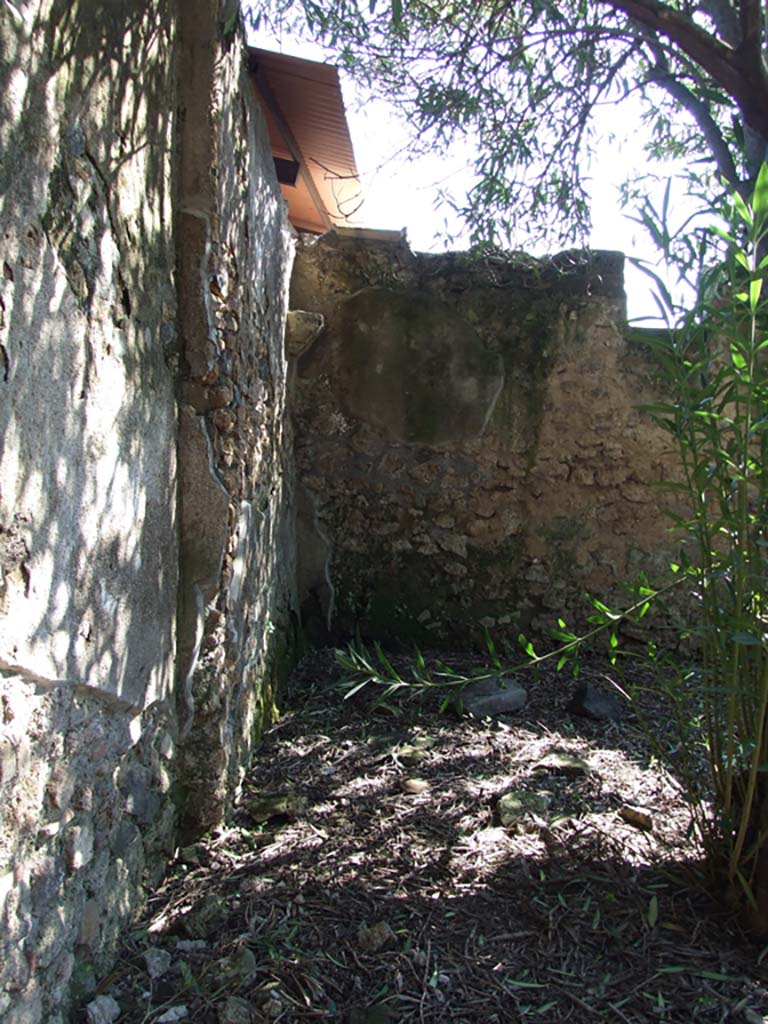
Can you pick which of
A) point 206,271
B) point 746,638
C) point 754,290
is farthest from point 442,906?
point 206,271

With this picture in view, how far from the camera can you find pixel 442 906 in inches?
87.9

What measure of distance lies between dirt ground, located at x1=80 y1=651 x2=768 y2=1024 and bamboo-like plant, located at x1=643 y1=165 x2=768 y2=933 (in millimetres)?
218

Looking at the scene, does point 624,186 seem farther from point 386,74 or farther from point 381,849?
point 381,849

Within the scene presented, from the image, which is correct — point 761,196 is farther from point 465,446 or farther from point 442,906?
point 465,446

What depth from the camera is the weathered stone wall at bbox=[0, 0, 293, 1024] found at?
1501mm

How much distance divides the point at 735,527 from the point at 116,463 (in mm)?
1480

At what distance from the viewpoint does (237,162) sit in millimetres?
2873

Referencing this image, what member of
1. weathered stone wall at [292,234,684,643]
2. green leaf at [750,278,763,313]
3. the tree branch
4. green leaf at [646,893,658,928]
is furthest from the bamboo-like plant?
weathered stone wall at [292,234,684,643]

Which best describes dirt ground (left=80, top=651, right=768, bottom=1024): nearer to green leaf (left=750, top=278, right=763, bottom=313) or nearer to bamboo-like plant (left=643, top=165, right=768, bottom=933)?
bamboo-like plant (left=643, top=165, right=768, bottom=933)

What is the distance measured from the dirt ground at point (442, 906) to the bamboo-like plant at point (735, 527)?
22 cm

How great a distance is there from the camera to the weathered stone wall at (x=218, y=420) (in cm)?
248

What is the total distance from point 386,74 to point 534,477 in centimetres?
219

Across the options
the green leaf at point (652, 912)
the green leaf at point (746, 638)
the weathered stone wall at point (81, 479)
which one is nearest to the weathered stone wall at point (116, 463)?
the weathered stone wall at point (81, 479)

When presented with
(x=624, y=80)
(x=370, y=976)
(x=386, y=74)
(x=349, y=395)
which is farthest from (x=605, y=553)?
(x=370, y=976)
